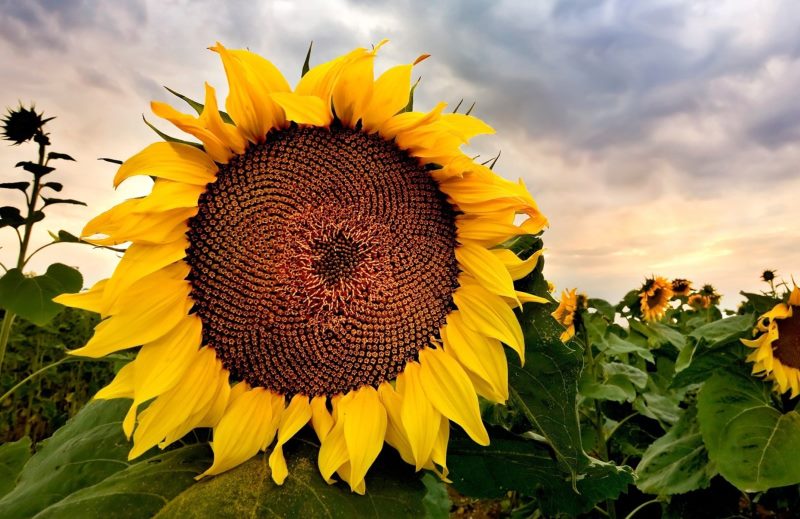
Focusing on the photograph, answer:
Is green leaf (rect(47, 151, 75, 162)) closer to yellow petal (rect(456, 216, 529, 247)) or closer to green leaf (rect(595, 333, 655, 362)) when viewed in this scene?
yellow petal (rect(456, 216, 529, 247))

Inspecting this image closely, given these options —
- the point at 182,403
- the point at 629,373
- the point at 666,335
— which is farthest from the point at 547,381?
the point at 666,335

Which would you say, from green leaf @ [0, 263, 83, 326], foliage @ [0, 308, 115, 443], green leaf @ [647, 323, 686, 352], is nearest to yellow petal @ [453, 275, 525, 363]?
green leaf @ [0, 263, 83, 326]

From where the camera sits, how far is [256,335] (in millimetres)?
1271

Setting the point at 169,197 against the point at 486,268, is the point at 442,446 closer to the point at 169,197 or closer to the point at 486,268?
the point at 486,268

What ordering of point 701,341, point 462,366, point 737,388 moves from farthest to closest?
point 701,341
point 737,388
point 462,366

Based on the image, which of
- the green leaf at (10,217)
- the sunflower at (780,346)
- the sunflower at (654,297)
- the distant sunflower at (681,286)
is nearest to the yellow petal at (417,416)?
the green leaf at (10,217)

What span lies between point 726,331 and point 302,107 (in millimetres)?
2938

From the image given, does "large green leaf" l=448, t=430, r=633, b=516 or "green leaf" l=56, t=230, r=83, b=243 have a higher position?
"green leaf" l=56, t=230, r=83, b=243

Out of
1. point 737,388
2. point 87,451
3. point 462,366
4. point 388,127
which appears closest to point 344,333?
point 462,366

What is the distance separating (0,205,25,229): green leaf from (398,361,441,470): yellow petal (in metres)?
1.72

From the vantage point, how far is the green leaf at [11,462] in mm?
2002

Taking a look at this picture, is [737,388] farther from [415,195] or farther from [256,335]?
[256,335]

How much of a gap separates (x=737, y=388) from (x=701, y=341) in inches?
12.6

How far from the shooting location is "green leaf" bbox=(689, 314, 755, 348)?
3234 mm
